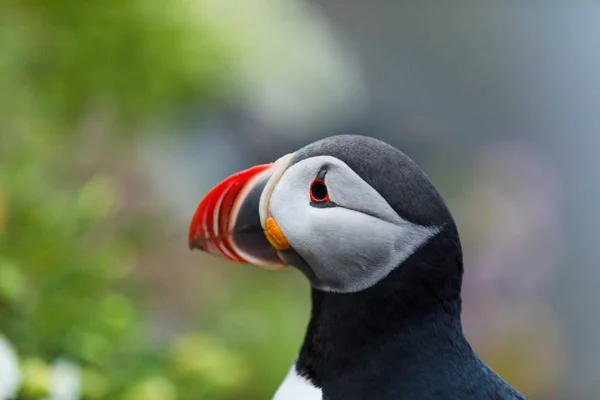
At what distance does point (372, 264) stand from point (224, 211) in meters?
0.16

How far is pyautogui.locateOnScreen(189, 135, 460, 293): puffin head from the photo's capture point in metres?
0.65

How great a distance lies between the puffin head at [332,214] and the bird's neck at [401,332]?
0.05ft

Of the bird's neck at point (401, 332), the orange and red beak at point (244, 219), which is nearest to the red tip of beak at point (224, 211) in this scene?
the orange and red beak at point (244, 219)

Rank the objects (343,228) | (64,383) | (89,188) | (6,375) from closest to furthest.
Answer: (343,228) < (6,375) < (64,383) < (89,188)

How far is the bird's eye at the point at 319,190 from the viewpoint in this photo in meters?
0.68

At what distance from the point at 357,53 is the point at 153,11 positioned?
170cm

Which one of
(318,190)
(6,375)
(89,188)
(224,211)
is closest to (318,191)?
(318,190)

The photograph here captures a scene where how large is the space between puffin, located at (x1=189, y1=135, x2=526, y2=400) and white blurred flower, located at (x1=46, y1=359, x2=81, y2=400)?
0.45m

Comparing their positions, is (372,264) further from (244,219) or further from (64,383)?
(64,383)

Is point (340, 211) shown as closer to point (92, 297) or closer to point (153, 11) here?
point (92, 297)

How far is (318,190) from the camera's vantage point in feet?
2.24

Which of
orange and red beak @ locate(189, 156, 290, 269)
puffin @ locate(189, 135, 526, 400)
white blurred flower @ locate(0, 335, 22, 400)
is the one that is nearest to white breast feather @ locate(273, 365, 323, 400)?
puffin @ locate(189, 135, 526, 400)

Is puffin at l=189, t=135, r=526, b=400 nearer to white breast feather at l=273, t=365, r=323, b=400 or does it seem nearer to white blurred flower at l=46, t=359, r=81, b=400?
white breast feather at l=273, t=365, r=323, b=400

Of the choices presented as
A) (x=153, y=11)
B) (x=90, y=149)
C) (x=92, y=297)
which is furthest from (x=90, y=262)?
(x=153, y=11)
